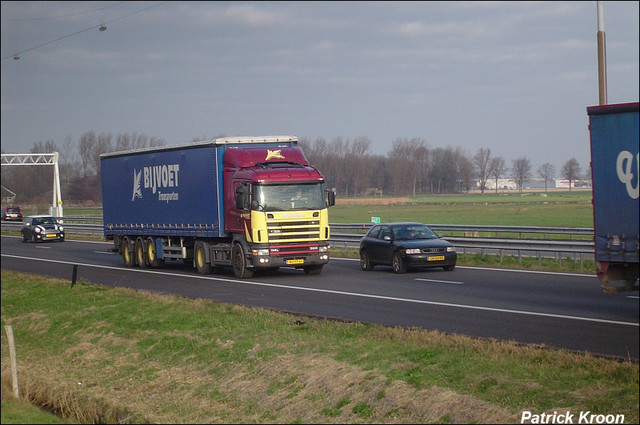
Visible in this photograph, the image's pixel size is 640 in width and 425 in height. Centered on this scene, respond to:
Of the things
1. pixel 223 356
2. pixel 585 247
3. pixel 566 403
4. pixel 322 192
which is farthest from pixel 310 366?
pixel 585 247

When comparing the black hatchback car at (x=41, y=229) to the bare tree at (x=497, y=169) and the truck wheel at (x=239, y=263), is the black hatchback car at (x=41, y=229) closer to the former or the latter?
the truck wheel at (x=239, y=263)

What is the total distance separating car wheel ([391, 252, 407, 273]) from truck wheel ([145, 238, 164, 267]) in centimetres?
919

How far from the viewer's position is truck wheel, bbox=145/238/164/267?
28281 mm

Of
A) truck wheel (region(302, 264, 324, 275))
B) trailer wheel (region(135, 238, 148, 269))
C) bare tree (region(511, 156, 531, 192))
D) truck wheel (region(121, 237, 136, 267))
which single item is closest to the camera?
truck wheel (region(302, 264, 324, 275))

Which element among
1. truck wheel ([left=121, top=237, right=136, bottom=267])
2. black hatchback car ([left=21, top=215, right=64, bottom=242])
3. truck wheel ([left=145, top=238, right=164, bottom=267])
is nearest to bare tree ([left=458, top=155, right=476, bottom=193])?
black hatchback car ([left=21, top=215, right=64, bottom=242])

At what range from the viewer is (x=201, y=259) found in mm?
25422

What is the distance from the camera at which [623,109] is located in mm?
10680

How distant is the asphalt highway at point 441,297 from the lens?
39.1 feet

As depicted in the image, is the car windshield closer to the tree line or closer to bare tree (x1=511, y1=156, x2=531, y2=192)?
the tree line

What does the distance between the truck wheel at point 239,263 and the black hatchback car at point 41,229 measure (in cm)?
2938

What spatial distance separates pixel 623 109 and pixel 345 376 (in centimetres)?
523

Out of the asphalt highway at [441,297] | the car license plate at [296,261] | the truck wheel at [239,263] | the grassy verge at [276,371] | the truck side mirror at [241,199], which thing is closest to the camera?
the grassy verge at [276,371]

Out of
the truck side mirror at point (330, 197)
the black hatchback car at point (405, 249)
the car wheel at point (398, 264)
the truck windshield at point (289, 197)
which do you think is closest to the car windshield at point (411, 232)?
the black hatchback car at point (405, 249)

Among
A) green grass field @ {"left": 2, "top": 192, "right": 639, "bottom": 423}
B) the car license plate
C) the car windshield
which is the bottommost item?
green grass field @ {"left": 2, "top": 192, "right": 639, "bottom": 423}
